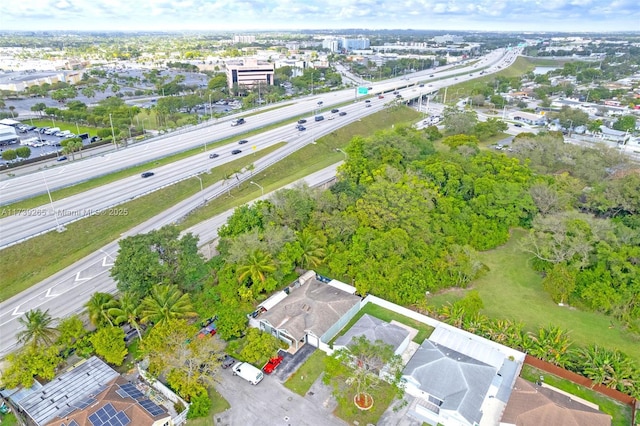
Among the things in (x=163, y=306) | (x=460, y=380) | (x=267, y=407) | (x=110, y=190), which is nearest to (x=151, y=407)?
(x=267, y=407)

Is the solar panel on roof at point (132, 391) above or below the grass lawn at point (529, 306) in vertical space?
above

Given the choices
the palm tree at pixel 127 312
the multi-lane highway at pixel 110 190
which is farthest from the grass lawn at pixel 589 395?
the multi-lane highway at pixel 110 190

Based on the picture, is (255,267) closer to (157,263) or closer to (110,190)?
(157,263)

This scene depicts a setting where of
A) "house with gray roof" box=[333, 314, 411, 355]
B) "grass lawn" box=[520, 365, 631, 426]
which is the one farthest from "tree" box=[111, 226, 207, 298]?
"grass lawn" box=[520, 365, 631, 426]

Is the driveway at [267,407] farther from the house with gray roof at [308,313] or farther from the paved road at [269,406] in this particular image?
the house with gray roof at [308,313]

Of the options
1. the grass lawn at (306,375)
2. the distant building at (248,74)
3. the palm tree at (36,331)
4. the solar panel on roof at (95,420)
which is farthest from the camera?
the distant building at (248,74)

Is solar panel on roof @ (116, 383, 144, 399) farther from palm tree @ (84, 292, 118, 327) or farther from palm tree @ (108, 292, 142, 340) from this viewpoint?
palm tree @ (84, 292, 118, 327)

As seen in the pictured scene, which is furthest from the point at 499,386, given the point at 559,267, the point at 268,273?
the point at 268,273
